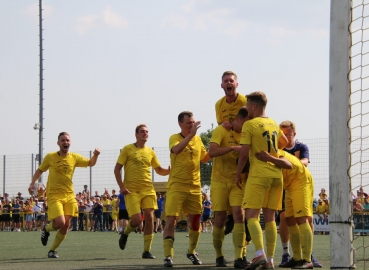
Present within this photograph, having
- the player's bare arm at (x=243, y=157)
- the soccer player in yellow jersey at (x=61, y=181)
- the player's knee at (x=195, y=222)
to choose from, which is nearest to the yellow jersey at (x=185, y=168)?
the player's knee at (x=195, y=222)

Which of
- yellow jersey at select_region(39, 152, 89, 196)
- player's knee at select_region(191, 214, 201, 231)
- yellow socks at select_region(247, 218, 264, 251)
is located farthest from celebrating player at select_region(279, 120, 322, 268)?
yellow jersey at select_region(39, 152, 89, 196)

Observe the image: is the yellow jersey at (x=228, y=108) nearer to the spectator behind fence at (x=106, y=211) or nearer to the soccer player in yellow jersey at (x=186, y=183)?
the soccer player in yellow jersey at (x=186, y=183)

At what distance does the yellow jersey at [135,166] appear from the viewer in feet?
44.7

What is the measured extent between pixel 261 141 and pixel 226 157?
151 cm

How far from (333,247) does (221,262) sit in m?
4.20

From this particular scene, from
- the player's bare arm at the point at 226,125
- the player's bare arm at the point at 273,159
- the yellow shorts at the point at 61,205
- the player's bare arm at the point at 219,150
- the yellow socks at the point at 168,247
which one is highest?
the player's bare arm at the point at 226,125

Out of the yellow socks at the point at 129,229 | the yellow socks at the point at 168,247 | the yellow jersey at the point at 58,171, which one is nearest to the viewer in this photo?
the yellow socks at the point at 168,247

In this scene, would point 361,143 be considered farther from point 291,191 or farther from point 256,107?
point 291,191

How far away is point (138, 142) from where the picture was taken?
13688 mm

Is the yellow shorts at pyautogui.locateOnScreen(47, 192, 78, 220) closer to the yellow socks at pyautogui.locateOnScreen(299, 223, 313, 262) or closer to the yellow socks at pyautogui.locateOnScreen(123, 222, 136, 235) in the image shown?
the yellow socks at pyautogui.locateOnScreen(123, 222, 136, 235)

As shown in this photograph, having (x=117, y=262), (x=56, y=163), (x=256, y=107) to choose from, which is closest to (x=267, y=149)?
(x=256, y=107)

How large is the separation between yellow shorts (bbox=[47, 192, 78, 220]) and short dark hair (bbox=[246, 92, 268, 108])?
579 cm

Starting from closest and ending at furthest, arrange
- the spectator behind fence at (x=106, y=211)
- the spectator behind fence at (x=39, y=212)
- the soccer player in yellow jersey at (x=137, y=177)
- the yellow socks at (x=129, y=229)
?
1. the soccer player in yellow jersey at (x=137, y=177)
2. the yellow socks at (x=129, y=229)
3. the spectator behind fence at (x=106, y=211)
4. the spectator behind fence at (x=39, y=212)

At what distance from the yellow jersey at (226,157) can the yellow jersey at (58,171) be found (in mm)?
4297
